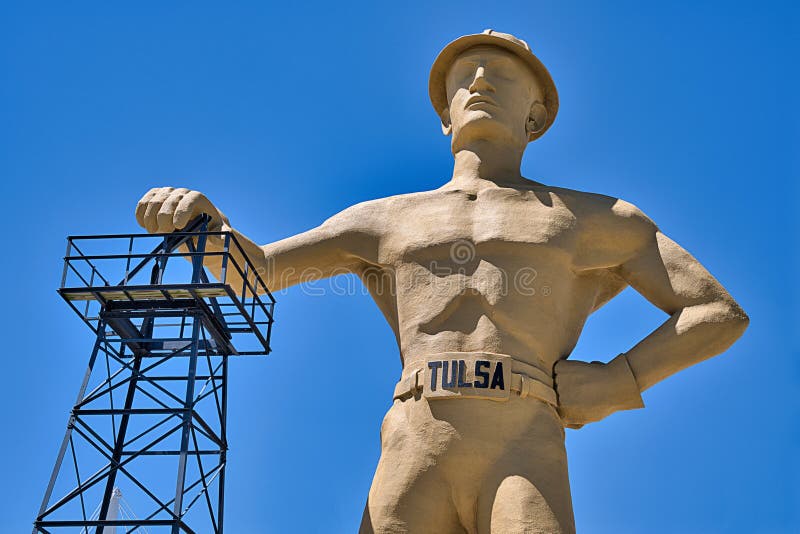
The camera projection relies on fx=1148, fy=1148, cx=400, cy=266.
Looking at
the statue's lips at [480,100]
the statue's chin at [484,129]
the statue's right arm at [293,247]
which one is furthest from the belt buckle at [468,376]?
the statue's lips at [480,100]

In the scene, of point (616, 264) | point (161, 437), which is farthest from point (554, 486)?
point (161, 437)

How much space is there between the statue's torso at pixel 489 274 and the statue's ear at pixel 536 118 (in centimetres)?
90

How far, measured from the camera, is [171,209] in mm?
8500

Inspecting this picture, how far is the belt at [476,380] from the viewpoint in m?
7.71

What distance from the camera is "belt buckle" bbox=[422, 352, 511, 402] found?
25.3 ft

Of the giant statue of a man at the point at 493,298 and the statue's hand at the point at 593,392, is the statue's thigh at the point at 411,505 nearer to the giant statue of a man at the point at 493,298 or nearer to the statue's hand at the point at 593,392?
the giant statue of a man at the point at 493,298

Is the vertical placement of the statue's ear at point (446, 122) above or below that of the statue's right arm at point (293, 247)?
above

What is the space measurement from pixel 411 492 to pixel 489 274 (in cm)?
164

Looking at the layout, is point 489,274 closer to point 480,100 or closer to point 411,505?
point 480,100

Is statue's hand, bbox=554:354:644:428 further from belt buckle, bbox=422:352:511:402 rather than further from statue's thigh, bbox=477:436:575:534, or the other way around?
belt buckle, bbox=422:352:511:402

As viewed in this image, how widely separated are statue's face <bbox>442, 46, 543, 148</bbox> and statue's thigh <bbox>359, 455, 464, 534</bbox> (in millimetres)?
2781

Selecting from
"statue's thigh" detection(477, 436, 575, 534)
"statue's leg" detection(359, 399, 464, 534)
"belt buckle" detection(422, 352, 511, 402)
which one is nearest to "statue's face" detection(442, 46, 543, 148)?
"belt buckle" detection(422, 352, 511, 402)

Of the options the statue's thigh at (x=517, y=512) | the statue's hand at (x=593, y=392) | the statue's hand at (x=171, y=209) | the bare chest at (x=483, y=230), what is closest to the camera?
the statue's thigh at (x=517, y=512)

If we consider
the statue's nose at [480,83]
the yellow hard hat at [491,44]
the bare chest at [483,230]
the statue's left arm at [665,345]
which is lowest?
the statue's left arm at [665,345]
